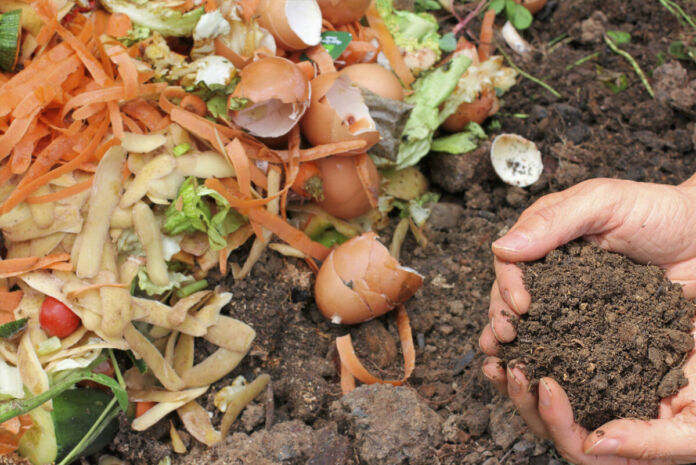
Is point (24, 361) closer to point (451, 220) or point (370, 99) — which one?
point (370, 99)

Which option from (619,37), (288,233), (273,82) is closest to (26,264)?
(288,233)

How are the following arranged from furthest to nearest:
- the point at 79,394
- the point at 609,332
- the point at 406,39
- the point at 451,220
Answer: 1. the point at 406,39
2. the point at 451,220
3. the point at 79,394
4. the point at 609,332

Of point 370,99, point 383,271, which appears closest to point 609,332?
point 383,271

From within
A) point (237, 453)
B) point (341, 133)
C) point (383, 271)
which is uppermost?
point (341, 133)

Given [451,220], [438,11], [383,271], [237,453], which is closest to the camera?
[237,453]

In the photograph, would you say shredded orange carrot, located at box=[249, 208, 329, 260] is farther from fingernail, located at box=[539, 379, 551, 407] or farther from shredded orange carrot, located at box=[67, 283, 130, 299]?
fingernail, located at box=[539, 379, 551, 407]

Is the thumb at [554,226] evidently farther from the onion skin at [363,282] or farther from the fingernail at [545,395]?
the onion skin at [363,282]

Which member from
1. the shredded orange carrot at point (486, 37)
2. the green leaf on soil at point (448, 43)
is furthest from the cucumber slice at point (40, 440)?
the shredded orange carrot at point (486, 37)

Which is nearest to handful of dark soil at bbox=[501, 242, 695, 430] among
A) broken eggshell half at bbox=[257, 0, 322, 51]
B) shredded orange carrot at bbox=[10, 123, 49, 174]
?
broken eggshell half at bbox=[257, 0, 322, 51]
